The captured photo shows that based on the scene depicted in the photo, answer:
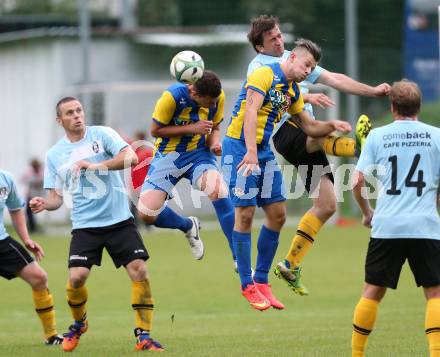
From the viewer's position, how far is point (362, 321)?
29.5 feet

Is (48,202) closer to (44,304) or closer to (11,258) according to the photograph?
(11,258)

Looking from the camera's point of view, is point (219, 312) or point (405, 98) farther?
point (219, 312)

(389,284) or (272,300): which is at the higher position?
(389,284)

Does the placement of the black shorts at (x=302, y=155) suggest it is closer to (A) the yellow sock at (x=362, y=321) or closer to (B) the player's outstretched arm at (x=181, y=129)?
(B) the player's outstretched arm at (x=181, y=129)

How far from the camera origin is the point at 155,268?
20.6 m

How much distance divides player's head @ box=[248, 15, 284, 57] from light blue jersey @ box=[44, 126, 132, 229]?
64.2 inches

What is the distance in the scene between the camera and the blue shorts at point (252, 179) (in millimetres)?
10609

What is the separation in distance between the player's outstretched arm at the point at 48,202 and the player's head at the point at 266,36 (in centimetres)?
244

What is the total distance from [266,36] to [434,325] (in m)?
3.43

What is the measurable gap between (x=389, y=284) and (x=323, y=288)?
9094 millimetres

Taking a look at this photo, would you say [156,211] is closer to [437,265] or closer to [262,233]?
[262,233]

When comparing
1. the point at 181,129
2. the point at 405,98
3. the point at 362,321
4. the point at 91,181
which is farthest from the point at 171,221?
the point at 405,98

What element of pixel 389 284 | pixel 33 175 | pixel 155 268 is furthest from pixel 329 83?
pixel 33 175

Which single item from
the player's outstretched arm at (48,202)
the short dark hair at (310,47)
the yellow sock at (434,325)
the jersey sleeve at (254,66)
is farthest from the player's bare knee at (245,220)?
the yellow sock at (434,325)
